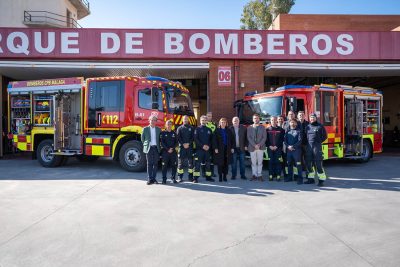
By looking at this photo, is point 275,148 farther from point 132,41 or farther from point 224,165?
point 132,41

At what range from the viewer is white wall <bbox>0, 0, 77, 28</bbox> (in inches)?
915

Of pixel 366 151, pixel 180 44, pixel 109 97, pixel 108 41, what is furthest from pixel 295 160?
pixel 108 41

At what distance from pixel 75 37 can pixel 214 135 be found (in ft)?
28.0

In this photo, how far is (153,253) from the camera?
11.1 feet

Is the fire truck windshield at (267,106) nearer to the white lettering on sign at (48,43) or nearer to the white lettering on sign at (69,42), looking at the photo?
the white lettering on sign at (69,42)

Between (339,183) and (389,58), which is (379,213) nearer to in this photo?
(339,183)

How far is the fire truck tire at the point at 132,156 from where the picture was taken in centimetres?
882

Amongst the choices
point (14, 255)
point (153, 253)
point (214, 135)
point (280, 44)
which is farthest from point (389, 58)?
point (14, 255)

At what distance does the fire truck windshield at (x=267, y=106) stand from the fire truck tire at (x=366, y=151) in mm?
4469

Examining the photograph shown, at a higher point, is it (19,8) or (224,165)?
(19,8)

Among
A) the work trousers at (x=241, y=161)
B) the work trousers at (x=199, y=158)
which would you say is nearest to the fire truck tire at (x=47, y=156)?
the work trousers at (x=199, y=158)

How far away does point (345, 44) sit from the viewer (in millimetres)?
13070

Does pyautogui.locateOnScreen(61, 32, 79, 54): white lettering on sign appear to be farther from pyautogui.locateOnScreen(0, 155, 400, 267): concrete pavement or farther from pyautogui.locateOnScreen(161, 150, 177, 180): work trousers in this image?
pyautogui.locateOnScreen(161, 150, 177, 180): work trousers

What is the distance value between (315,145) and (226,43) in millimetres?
7230
